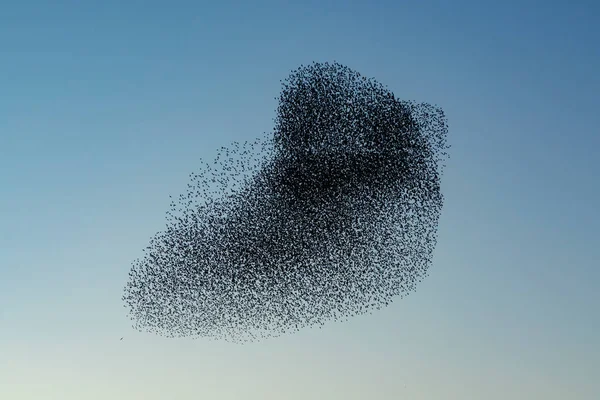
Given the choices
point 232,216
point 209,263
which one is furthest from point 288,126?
point 209,263

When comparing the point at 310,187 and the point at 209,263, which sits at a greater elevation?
the point at 310,187

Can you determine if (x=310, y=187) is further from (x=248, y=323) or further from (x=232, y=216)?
(x=248, y=323)

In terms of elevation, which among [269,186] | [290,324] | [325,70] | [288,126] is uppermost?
[325,70]

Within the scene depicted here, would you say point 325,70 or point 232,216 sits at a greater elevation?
point 325,70

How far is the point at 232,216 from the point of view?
18750 mm

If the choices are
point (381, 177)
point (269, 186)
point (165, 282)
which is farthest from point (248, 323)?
point (381, 177)

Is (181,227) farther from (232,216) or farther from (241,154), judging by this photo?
(241,154)

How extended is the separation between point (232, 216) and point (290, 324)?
3.34 m

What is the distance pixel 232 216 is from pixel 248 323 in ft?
9.67

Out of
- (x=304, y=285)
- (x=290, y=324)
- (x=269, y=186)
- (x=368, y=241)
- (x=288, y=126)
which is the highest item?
(x=288, y=126)

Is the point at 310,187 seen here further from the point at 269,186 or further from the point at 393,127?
the point at 393,127

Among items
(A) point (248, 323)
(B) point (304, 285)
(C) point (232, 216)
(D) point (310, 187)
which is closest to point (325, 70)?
(D) point (310, 187)

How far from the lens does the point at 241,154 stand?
18.5 metres

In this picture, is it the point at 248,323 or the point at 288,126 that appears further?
the point at 288,126
